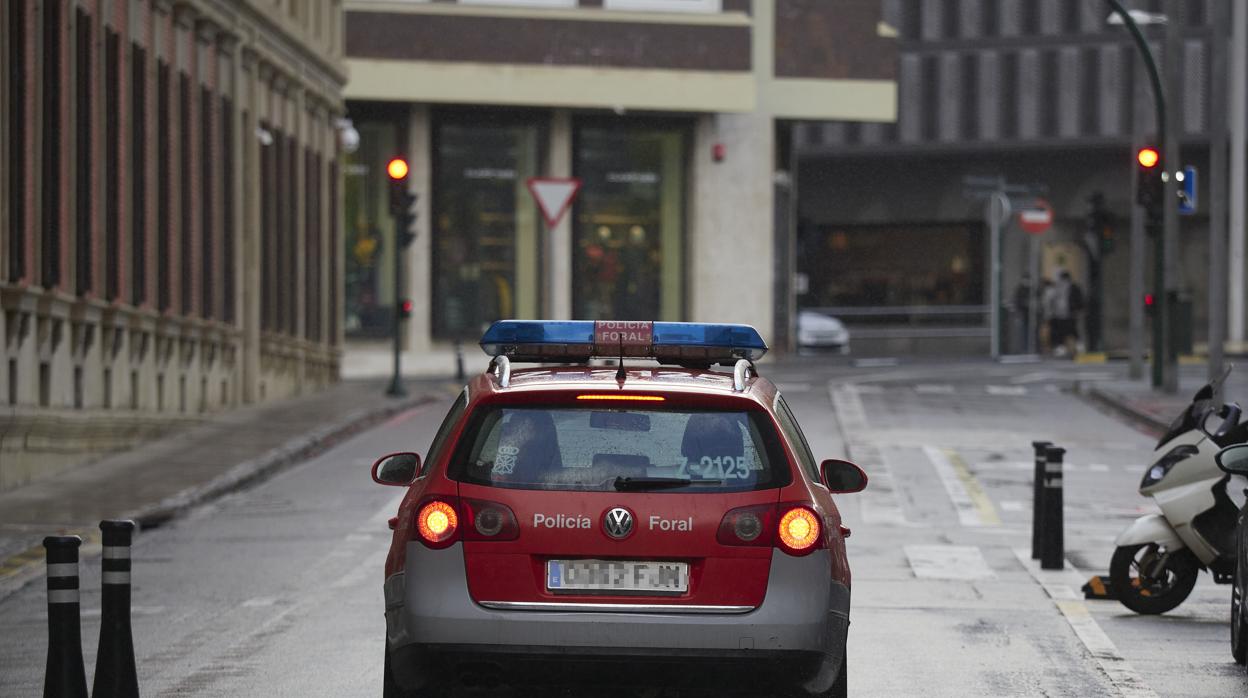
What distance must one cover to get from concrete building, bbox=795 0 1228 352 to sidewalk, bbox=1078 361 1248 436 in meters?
27.4

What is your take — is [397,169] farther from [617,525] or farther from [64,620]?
[617,525]

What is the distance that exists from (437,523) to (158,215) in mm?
18201

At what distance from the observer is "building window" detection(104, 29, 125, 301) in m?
22.9

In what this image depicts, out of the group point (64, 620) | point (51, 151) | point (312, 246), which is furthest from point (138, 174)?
point (64, 620)

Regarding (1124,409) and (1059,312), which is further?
(1059,312)

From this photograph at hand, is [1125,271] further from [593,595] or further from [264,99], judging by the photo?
[593,595]

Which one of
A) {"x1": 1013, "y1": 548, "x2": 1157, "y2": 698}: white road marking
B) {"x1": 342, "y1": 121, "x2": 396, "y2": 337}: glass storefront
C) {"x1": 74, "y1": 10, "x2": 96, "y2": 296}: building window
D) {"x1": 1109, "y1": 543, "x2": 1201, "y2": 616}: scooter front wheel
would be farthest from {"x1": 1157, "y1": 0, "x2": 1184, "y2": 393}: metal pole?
{"x1": 1109, "y1": 543, "x2": 1201, "y2": 616}: scooter front wheel

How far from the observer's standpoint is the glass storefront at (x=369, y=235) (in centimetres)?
4297

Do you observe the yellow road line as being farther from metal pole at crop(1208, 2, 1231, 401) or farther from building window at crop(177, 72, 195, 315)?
building window at crop(177, 72, 195, 315)

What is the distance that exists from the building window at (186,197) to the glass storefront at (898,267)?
135 ft

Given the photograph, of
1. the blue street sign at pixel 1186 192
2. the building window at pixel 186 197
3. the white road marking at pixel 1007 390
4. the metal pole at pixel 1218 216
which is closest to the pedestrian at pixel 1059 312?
the white road marking at pixel 1007 390

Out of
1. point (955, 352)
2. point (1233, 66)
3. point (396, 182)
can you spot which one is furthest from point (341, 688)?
point (1233, 66)

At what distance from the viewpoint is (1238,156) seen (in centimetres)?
5747

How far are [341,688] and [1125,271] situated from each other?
57.0m
